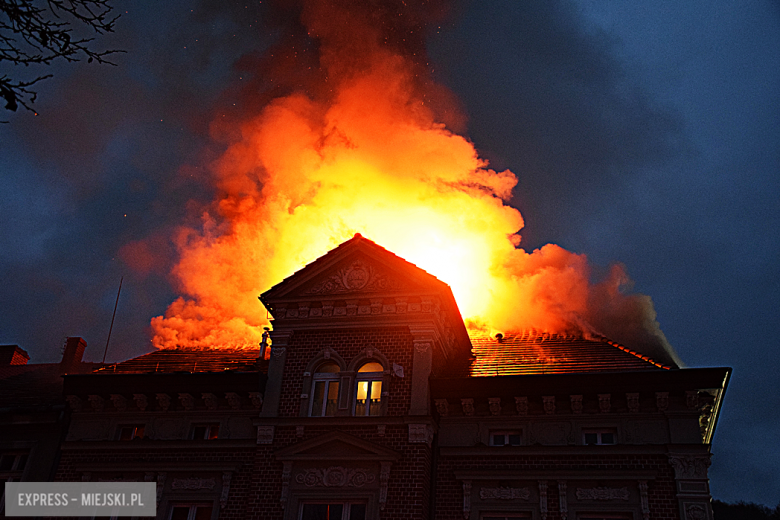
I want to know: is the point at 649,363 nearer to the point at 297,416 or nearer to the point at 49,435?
the point at 297,416

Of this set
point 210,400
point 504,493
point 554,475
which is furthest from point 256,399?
point 554,475

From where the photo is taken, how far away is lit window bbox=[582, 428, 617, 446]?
60.9 ft

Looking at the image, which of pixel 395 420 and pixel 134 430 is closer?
pixel 395 420

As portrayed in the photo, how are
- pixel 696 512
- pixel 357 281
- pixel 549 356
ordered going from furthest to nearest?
pixel 357 281
pixel 549 356
pixel 696 512

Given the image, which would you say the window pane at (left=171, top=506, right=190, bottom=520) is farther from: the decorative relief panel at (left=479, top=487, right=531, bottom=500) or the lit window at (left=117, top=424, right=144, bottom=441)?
the decorative relief panel at (left=479, top=487, right=531, bottom=500)

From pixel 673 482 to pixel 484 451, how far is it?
4774mm

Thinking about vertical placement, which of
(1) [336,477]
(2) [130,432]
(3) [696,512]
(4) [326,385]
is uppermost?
(4) [326,385]

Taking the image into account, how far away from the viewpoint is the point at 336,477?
62.6ft

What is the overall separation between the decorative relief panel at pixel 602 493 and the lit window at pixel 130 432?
1328 centimetres

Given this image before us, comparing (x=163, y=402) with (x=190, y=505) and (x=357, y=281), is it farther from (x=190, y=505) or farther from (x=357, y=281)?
(x=357, y=281)

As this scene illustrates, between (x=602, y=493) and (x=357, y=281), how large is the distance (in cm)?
917

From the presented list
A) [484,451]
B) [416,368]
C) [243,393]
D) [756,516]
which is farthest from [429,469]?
[756,516]

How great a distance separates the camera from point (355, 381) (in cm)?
2048

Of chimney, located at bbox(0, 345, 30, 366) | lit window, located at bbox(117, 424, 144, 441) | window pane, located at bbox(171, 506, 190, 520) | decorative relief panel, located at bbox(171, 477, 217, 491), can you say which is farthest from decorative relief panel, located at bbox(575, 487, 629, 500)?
chimney, located at bbox(0, 345, 30, 366)
